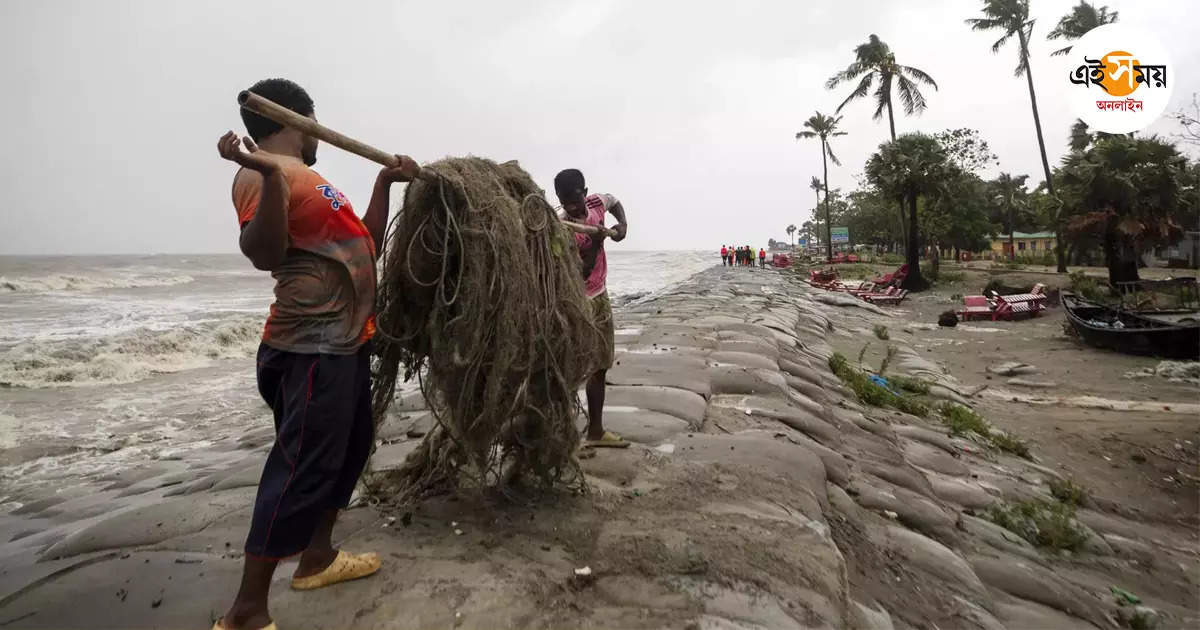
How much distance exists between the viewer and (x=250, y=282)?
30.8 m

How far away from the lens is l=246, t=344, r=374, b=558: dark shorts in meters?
1.67

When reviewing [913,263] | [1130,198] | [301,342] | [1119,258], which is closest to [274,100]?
[301,342]

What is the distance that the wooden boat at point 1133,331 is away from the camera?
32.5 feet

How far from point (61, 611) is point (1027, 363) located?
12548 mm

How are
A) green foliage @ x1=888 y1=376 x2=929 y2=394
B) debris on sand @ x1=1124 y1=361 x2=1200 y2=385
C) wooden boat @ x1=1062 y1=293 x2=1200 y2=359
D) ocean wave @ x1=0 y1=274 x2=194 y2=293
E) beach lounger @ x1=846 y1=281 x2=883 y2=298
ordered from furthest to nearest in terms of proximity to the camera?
ocean wave @ x1=0 y1=274 x2=194 y2=293, beach lounger @ x1=846 y1=281 x2=883 y2=298, wooden boat @ x1=1062 y1=293 x2=1200 y2=359, debris on sand @ x1=1124 y1=361 x2=1200 y2=385, green foliage @ x1=888 y1=376 x2=929 y2=394

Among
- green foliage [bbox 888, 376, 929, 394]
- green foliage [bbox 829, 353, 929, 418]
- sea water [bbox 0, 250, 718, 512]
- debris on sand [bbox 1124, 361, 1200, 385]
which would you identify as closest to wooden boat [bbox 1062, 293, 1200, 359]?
debris on sand [bbox 1124, 361, 1200, 385]

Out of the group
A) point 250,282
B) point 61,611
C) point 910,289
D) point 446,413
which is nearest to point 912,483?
point 446,413

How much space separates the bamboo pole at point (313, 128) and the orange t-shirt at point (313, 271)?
0.39ft

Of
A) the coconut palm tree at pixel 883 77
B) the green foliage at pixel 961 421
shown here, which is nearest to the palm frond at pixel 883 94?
the coconut palm tree at pixel 883 77

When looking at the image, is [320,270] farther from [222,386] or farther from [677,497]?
[222,386]

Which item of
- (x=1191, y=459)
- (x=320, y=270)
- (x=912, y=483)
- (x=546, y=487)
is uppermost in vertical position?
(x=320, y=270)

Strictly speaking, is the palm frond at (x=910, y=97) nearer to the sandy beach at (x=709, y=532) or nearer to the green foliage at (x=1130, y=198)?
the green foliage at (x=1130, y=198)

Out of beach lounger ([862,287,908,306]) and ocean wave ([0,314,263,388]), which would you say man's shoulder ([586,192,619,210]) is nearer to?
ocean wave ([0,314,263,388])

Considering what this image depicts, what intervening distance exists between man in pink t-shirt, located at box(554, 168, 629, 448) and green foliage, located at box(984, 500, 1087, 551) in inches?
107
